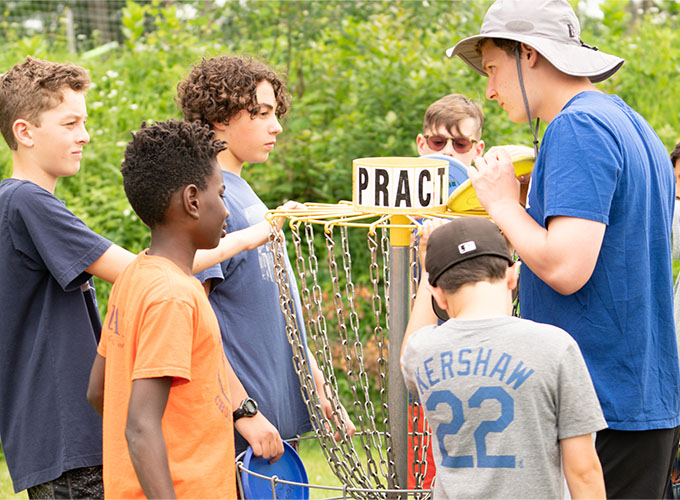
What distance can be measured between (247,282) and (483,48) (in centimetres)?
106

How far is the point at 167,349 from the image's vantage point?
6.52 feet

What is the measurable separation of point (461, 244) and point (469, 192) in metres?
0.49

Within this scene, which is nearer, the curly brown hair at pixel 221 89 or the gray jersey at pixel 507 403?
the gray jersey at pixel 507 403

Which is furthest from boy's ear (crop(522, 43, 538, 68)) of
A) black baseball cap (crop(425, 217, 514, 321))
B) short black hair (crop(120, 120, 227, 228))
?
short black hair (crop(120, 120, 227, 228))

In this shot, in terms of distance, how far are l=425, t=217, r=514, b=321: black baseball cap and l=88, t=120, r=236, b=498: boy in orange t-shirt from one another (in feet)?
1.97

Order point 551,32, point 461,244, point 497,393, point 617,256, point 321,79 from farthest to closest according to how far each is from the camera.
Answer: point 321,79
point 551,32
point 617,256
point 461,244
point 497,393

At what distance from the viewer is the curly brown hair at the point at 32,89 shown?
273cm

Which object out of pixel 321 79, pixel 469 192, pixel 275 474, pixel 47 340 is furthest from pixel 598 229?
pixel 321 79

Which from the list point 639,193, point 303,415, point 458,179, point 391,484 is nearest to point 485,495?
point 391,484

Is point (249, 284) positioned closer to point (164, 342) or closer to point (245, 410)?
point (245, 410)

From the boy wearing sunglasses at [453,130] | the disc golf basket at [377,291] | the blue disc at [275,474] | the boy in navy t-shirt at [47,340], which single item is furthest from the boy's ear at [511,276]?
the boy wearing sunglasses at [453,130]

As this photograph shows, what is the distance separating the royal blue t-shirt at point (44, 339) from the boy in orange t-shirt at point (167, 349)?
28cm

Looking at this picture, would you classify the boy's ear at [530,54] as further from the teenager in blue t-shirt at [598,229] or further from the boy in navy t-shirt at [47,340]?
the boy in navy t-shirt at [47,340]

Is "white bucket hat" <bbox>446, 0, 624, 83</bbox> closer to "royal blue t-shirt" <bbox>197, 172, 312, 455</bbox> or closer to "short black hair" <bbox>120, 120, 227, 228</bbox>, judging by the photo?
"short black hair" <bbox>120, 120, 227, 228</bbox>
